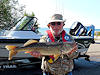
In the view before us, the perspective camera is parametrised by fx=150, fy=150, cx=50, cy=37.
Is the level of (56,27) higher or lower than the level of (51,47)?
higher

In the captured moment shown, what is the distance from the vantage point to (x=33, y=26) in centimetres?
629

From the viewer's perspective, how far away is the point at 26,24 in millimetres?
6195

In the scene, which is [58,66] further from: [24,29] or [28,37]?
[24,29]

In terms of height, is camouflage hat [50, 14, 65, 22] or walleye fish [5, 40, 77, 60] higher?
camouflage hat [50, 14, 65, 22]

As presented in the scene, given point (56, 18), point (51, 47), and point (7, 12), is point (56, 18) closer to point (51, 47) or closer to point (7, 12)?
point (51, 47)

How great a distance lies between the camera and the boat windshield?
6.08m

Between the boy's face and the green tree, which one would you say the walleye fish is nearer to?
the boy's face

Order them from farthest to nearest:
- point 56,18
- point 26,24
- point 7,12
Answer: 1. point 7,12
2. point 26,24
3. point 56,18

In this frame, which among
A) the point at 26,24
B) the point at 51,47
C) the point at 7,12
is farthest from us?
the point at 7,12

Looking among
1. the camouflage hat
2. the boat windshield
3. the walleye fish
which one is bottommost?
the walleye fish

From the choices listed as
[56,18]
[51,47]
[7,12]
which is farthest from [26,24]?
[7,12]

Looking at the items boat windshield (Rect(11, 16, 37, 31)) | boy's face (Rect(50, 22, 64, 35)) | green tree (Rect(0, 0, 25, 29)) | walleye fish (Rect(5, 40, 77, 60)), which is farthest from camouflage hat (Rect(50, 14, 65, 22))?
green tree (Rect(0, 0, 25, 29))

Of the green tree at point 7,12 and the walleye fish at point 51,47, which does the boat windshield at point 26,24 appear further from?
the green tree at point 7,12

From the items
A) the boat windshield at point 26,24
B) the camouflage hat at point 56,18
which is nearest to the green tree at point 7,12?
the boat windshield at point 26,24
